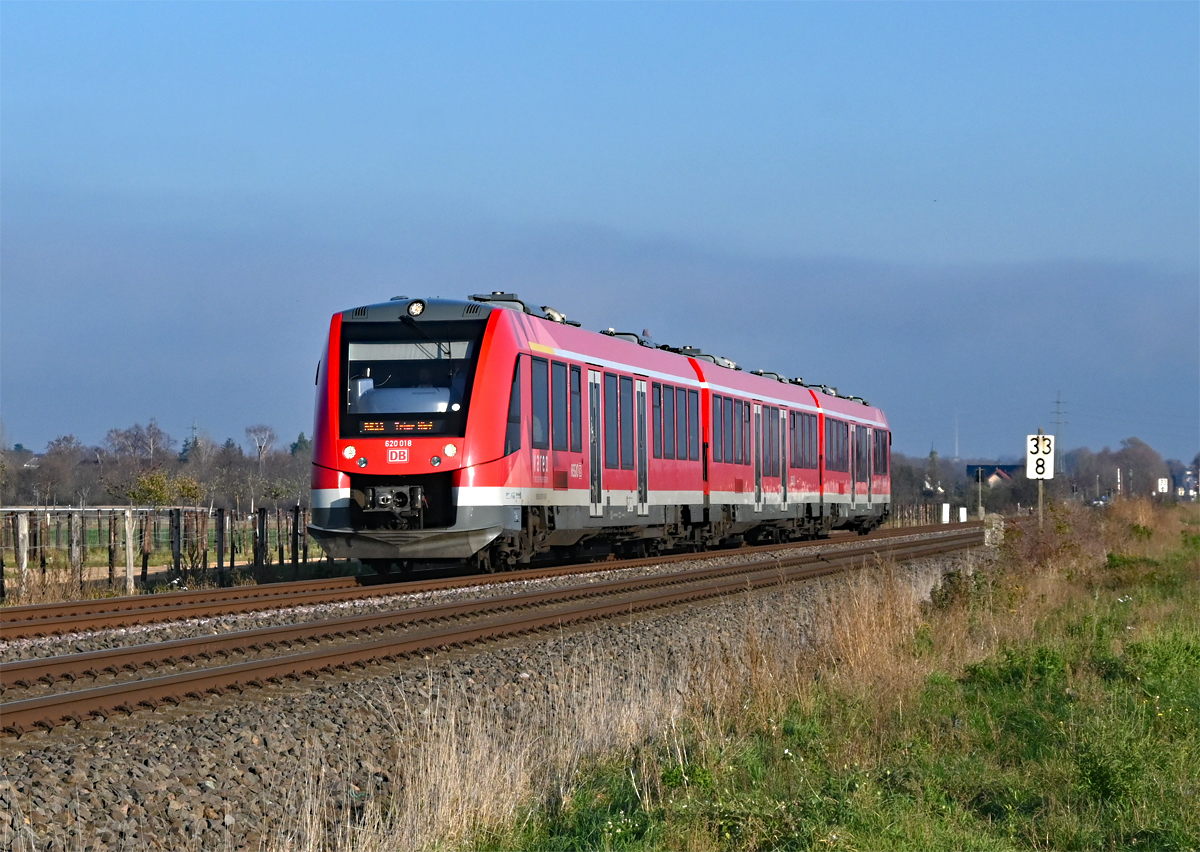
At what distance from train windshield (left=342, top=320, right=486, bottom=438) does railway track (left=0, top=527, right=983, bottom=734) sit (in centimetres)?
305

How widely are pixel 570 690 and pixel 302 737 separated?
2814 mm

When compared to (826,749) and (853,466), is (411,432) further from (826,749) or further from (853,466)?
(853,466)

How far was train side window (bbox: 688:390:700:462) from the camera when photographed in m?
26.4

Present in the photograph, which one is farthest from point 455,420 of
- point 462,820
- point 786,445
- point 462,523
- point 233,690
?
point 786,445

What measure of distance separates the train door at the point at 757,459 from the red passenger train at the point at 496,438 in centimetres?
346

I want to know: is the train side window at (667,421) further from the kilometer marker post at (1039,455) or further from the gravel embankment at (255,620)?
the kilometer marker post at (1039,455)

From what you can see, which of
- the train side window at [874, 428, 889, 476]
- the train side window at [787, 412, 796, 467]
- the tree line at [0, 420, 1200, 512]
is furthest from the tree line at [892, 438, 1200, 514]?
the train side window at [787, 412, 796, 467]

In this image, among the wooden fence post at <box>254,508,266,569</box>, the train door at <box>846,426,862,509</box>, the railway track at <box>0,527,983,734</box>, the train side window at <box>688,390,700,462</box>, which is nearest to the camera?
the railway track at <box>0,527,983,734</box>

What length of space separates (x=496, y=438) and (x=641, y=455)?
5.85m

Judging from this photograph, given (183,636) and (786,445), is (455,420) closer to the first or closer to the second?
(183,636)

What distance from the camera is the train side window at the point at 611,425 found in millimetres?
22375

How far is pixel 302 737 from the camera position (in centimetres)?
841

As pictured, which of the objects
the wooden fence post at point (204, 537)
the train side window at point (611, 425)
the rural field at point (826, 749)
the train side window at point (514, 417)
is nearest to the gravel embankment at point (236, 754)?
the rural field at point (826, 749)

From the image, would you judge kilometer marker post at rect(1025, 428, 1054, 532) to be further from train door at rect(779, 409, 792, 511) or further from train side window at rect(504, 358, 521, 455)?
train side window at rect(504, 358, 521, 455)
